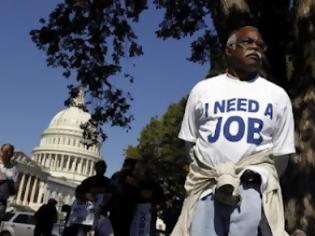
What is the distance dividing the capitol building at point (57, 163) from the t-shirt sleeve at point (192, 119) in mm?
121965

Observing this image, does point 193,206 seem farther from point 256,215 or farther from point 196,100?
point 196,100

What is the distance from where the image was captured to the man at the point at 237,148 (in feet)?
11.1

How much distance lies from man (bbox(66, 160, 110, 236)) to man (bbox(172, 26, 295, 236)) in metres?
5.72

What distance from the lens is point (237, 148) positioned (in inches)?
139

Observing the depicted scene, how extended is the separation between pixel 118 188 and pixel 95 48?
7.04m

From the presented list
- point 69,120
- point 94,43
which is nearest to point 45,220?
point 94,43

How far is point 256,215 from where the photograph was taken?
3.40 m

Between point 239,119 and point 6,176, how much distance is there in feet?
20.9

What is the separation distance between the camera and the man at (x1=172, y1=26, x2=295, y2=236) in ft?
11.1

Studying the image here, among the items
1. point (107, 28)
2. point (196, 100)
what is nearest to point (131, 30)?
point (107, 28)

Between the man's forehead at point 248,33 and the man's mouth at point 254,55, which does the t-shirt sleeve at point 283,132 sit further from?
the man's forehead at point 248,33

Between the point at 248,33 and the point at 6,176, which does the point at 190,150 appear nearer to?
the point at 248,33

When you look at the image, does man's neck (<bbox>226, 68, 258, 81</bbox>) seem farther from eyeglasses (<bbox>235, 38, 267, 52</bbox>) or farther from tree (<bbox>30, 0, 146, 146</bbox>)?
tree (<bbox>30, 0, 146, 146</bbox>)

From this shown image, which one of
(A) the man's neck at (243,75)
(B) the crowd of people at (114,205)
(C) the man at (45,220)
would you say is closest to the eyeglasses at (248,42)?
(A) the man's neck at (243,75)
